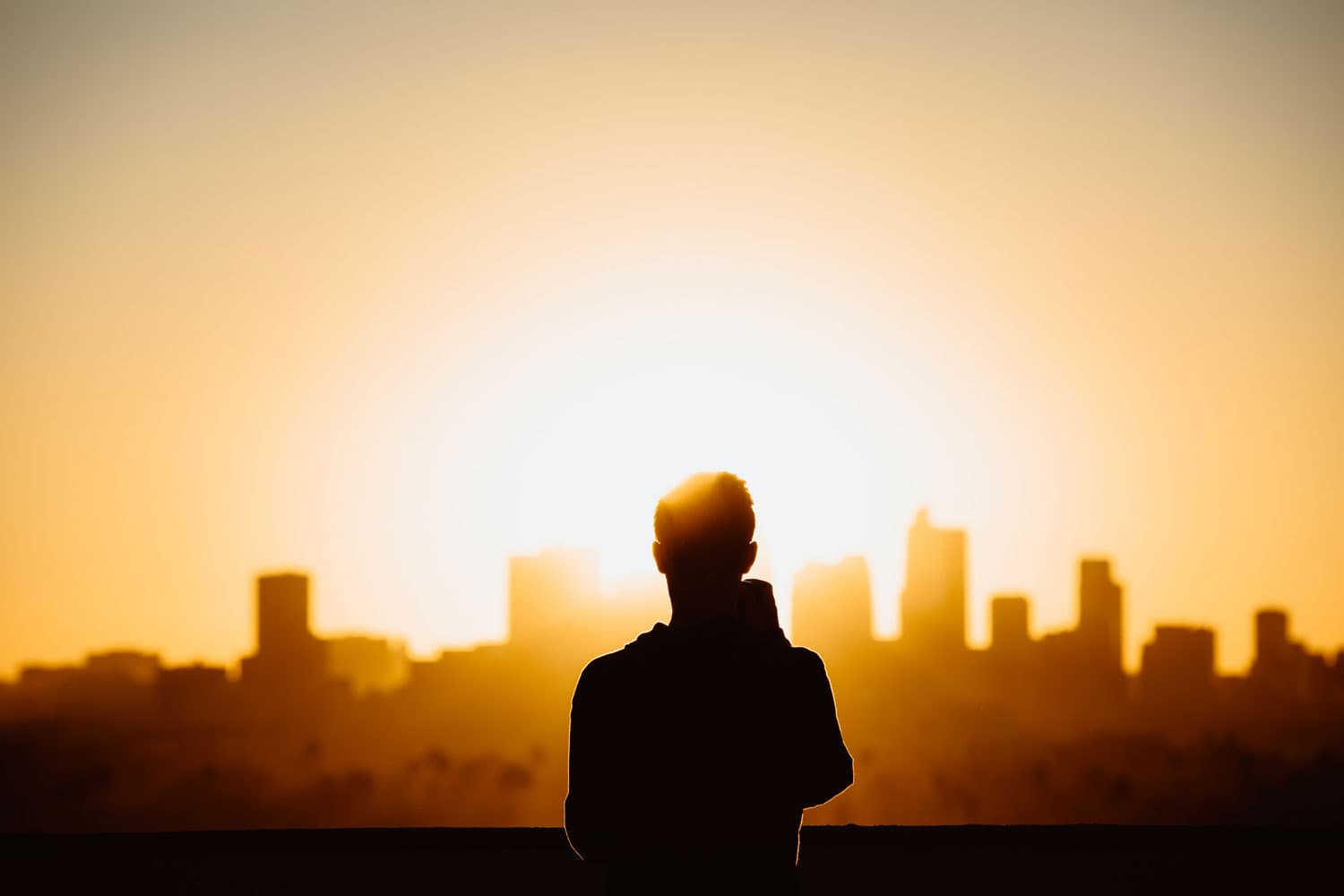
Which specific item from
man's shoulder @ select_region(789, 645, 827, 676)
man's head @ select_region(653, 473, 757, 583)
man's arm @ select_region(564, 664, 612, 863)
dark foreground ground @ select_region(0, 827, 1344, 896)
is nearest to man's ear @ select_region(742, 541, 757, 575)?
man's head @ select_region(653, 473, 757, 583)

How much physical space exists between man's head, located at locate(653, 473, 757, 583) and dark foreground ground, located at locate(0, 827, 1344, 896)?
199 inches

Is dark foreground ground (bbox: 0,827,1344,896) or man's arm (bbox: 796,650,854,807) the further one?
dark foreground ground (bbox: 0,827,1344,896)

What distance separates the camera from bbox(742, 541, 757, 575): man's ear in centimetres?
240

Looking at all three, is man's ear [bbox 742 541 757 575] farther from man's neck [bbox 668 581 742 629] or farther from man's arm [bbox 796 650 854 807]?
man's arm [bbox 796 650 854 807]

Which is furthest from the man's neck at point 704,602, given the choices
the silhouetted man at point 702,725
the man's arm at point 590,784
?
the man's arm at point 590,784

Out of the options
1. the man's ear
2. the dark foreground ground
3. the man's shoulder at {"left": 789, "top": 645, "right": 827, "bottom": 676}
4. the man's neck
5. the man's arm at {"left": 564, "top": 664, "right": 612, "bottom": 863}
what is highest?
the man's ear

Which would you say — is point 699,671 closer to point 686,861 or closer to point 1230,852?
point 686,861

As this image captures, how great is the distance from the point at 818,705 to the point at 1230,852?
19.5 ft

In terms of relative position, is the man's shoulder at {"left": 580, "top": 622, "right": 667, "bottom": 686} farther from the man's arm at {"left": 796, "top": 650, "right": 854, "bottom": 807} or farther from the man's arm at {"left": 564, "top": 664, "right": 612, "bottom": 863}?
the man's arm at {"left": 796, "top": 650, "right": 854, "bottom": 807}

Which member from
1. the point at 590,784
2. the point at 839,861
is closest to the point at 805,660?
the point at 590,784

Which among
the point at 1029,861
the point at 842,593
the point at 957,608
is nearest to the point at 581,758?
the point at 1029,861

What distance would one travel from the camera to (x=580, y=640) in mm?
81812

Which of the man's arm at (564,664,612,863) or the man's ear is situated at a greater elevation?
the man's ear

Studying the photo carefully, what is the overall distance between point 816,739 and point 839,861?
5.10 meters
